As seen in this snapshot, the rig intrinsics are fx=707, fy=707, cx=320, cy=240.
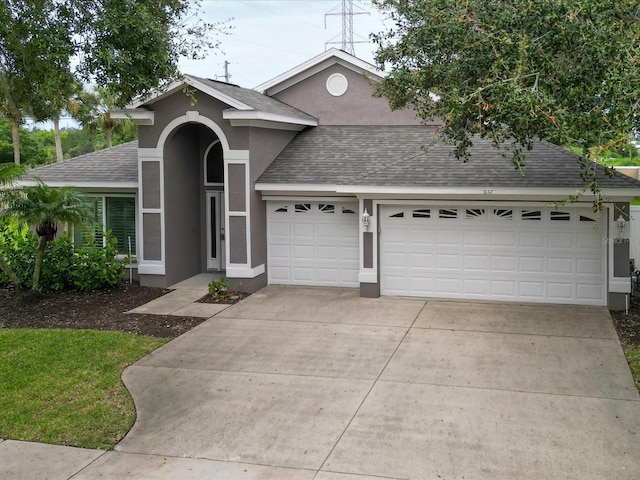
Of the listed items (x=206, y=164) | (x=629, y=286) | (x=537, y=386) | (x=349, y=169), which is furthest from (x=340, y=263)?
(x=537, y=386)

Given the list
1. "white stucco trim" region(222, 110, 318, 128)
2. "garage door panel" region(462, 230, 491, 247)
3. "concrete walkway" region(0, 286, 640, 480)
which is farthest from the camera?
"white stucco trim" region(222, 110, 318, 128)

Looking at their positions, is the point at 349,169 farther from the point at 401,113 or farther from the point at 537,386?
the point at 537,386

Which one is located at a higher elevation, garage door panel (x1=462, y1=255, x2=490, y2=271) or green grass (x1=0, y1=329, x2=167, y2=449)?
garage door panel (x1=462, y1=255, x2=490, y2=271)

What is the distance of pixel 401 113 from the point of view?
19.1 meters

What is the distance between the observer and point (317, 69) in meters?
19.5

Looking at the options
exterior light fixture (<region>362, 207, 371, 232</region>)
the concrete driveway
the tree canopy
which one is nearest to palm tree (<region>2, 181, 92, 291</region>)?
the concrete driveway

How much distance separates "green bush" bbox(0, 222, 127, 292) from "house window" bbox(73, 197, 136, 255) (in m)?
1.22

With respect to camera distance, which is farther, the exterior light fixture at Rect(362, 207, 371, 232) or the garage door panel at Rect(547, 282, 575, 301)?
the exterior light fixture at Rect(362, 207, 371, 232)

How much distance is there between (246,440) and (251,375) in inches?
93.1

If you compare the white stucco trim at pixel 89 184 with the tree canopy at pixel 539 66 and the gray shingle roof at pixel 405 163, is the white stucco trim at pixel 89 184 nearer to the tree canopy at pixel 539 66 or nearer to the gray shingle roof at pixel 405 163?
the gray shingle roof at pixel 405 163

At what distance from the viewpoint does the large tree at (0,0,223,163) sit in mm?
10344

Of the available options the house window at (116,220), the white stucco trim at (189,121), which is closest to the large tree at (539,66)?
the white stucco trim at (189,121)

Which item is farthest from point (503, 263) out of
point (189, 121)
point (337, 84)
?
point (189, 121)

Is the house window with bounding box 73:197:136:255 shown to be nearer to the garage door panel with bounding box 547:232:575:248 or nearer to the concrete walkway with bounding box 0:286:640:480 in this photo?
the concrete walkway with bounding box 0:286:640:480
